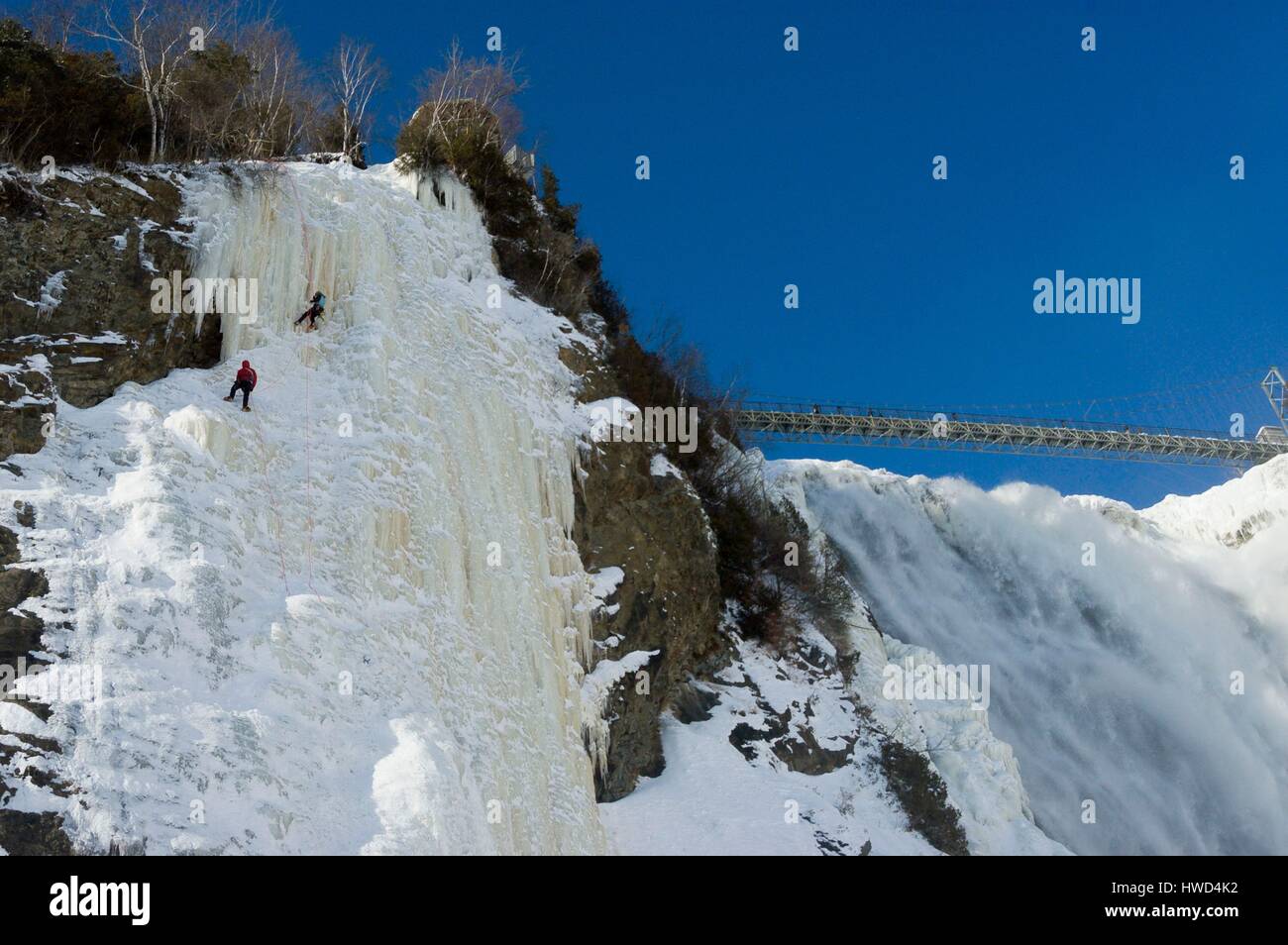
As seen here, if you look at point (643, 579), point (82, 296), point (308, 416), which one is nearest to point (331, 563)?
point (308, 416)

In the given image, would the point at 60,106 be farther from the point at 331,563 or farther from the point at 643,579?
the point at 643,579

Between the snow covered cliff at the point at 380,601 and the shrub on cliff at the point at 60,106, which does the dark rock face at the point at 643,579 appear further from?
the shrub on cliff at the point at 60,106

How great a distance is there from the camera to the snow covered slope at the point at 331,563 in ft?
39.6

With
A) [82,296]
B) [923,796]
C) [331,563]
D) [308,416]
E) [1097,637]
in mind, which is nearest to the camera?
[331,563]

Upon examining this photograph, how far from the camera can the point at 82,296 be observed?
16766 mm

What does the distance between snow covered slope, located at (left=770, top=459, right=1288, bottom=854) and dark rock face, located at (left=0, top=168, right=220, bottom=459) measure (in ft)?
64.4

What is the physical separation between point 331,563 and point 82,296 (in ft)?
18.8

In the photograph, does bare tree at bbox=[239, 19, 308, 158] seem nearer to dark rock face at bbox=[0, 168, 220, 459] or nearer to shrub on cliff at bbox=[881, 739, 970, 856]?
dark rock face at bbox=[0, 168, 220, 459]

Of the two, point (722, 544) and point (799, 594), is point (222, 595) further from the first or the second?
point (799, 594)

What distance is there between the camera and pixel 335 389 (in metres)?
18.1

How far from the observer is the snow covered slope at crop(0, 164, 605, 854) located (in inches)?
475

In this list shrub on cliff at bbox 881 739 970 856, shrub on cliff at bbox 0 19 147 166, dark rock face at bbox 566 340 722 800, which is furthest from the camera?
shrub on cliff at bbox 881 739 970 856

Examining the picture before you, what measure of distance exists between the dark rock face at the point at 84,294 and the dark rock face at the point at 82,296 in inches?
0.6

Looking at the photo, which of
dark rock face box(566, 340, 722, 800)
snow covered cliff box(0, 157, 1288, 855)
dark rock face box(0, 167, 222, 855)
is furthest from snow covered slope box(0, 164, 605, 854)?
dark rock face box(566, 340, 722, 800)
